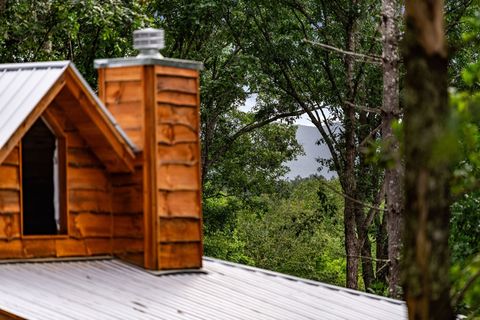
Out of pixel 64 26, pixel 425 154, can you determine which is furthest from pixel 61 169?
pixel 64 26

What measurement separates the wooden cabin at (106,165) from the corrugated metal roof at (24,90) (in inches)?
0.8

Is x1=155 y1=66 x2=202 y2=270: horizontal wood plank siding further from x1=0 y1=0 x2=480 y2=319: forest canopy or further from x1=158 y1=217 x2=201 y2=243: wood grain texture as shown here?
x1=0 y1=0 x2=480 y2=319: forest canopy

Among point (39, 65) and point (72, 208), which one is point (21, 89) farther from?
point (72, 208)

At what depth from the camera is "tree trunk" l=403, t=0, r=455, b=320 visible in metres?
5.91

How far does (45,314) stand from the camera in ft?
40.8

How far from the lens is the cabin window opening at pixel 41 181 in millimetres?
16062

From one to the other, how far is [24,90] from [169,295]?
328 cm

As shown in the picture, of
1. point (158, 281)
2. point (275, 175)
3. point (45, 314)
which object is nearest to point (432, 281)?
point (45, 314)

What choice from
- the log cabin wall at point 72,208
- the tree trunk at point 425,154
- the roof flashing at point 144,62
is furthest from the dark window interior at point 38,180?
the tree trunk at point 425,154

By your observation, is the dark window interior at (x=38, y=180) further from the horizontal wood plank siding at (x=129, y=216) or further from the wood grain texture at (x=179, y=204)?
the wood grain texture at (x=179, y=204)

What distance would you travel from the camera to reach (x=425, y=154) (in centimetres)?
586

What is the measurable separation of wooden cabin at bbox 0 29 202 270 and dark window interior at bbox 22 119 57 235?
0.04ft

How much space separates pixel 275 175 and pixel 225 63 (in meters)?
9.71

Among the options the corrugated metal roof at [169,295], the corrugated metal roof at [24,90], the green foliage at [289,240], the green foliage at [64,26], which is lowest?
the green foliage at [289,240]
